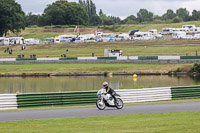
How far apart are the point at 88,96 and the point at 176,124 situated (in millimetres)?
11268

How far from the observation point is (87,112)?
80.8 feet

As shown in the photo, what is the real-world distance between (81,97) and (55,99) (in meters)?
1.71

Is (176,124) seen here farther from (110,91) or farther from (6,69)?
(6,69)

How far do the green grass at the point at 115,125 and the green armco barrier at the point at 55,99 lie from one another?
24.3 feet

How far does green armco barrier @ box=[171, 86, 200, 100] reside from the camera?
104 feet

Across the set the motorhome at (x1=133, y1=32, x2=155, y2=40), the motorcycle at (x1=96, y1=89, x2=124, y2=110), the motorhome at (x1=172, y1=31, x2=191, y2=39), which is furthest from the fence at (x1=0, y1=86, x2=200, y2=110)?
the motorhome at (x1=133, y1=32, x2=155, y2=40)

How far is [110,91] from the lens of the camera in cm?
2511

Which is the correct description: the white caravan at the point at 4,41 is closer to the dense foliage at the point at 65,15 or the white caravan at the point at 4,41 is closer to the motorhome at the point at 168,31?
the motorhome at the point at 168,31

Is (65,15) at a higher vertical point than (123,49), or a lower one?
higher

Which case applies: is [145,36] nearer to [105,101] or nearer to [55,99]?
[55,99]

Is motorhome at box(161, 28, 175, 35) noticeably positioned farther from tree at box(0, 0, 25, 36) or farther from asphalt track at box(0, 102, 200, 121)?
asphalt track at box(0, 102, 200, 121)

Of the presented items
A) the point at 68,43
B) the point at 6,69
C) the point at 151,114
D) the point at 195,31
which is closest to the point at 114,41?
the point at 68,43

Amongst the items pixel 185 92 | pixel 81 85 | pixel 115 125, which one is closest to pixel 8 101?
pixel 115 125

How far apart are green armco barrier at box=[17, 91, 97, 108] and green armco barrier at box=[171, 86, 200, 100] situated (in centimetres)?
572
